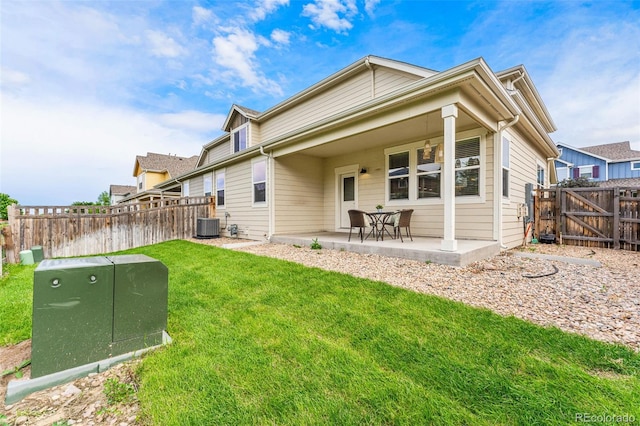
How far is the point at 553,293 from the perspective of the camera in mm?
3229

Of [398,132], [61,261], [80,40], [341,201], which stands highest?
[80,40]

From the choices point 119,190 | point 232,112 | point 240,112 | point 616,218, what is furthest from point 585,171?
point 119,190

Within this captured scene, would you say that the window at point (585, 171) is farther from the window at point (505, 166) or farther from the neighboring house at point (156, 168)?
the neighboring house at point (156, 168)

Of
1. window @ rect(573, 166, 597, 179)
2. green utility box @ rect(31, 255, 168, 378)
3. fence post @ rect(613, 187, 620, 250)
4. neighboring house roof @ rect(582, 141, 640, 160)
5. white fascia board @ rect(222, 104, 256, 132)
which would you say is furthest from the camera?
window @ rect(573, 166, 597, 179)

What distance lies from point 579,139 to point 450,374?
3487 centimetres

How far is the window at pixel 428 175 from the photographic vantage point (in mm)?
6645

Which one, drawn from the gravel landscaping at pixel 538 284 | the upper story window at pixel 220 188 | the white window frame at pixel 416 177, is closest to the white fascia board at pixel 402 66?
the white window frame at pixel 416 177

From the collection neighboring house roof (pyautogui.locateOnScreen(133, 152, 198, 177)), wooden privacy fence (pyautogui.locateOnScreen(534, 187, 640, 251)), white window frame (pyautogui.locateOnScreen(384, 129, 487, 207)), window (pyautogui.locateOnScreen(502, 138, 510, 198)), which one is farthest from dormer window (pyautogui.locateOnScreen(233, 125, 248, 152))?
neighboring house roof (pyautogui.locateOnScreen(133, 152, 198, 177))

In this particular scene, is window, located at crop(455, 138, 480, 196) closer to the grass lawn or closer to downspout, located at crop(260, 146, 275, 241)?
the grass lawn

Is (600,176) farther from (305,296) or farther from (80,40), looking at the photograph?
(80,40)

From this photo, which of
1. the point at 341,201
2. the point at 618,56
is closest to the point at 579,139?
the point at 618,56
